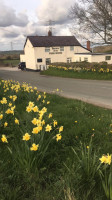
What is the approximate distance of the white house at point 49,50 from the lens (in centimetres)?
3122

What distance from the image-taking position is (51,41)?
33.3 m

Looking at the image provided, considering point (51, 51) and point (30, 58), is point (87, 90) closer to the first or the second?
point (51, 51)

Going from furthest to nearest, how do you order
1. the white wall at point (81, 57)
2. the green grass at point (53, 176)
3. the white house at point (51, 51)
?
1. the white house at point (51, 51)
2. the white wall at point (81, 57)
3. the green grass at point (53, 176)

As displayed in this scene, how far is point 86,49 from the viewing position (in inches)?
1411

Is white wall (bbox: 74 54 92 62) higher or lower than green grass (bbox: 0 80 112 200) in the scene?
higher

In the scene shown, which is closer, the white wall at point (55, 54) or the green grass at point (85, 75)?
the green grass at point (85, 75)

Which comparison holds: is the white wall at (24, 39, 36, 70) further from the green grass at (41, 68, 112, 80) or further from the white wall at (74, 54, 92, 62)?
the green grass at (41, 68, 112, 80)

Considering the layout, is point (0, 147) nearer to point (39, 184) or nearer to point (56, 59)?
point (39, 184)

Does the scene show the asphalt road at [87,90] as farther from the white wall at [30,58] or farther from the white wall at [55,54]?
the white wall at [30,58]

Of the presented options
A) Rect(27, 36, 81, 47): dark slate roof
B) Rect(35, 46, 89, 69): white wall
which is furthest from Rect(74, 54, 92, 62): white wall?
Rect(27, 36, 81, 47): dark slate roof

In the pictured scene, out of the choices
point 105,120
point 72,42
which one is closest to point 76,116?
point 105,120

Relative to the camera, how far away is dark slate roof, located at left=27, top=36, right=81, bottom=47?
31716 millimetres

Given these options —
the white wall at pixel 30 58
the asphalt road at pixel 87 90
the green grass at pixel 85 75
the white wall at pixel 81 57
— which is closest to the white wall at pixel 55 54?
the white wall at pixel 30 58

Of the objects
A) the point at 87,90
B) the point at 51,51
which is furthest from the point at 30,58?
the point at 87,90
